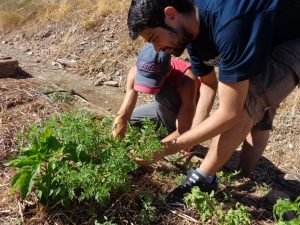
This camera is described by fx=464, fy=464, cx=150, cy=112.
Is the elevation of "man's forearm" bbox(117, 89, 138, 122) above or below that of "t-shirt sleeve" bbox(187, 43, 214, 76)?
below

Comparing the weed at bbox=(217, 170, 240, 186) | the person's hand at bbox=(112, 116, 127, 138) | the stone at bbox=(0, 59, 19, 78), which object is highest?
the person's hand at bbox=(112, 116, 127, 138)

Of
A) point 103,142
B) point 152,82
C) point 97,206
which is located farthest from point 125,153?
point 152,82

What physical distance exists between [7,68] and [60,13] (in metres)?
3.36

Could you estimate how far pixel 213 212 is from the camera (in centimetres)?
255

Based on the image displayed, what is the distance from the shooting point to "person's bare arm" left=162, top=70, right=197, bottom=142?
3.55 metres

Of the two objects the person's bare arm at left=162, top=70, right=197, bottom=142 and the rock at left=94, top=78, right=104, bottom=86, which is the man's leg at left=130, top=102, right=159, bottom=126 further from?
the rock at left=94, top=78, right=104, bottom=86

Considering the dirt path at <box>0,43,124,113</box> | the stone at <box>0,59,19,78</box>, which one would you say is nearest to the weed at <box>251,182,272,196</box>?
the dirt path at <box>0,43,124,113</box>

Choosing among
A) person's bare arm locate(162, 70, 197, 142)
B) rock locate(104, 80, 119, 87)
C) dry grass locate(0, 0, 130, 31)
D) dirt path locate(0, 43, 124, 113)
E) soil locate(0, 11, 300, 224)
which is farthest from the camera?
dry grass locate(0, 0, 130, 31)

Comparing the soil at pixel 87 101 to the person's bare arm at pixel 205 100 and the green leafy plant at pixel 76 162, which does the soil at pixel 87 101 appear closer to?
the green leafy plant at pixel 76 162

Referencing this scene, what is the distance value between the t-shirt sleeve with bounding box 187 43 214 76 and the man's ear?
420 mm

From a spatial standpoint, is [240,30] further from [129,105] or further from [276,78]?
[129,105]

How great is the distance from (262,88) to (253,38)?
526 mm

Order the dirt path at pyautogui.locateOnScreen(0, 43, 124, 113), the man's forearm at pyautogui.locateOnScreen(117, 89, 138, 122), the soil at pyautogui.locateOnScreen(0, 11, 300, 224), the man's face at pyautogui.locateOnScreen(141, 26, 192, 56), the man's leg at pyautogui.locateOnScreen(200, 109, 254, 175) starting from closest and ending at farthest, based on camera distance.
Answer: the man's face at pyautogui.locateOnScreen(141, 26, 192, 56), the man's leg at pyautogui.locateOnScreen(200, 109, 254, 175), the soil at pyautogui.locateOnScreen(0, 11, 300, 224), the man's forearm at pyautogui.locateOnScreen(117, 89, 138, 122), the dirt path at pyautogui.locateOnScreen(0, 43, 124, 113)

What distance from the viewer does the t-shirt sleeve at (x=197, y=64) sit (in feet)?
9.35
